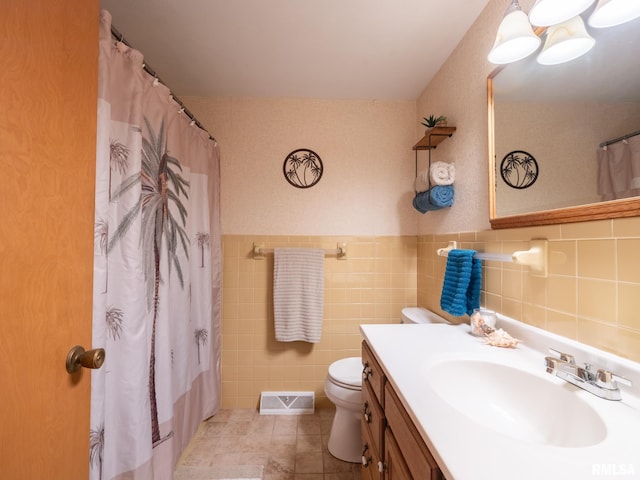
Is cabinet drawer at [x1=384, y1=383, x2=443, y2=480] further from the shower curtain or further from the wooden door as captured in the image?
the shower curtain

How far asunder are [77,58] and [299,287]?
152 cm

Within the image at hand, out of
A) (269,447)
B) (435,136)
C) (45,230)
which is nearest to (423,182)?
(435,136)

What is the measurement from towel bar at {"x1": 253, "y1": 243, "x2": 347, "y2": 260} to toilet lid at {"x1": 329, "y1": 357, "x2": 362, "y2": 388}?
713 mm

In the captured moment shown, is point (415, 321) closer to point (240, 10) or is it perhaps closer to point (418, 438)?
point (418, 438)

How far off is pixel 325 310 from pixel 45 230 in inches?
64.2

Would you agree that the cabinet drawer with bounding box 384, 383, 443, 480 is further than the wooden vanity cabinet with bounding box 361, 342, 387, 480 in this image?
No

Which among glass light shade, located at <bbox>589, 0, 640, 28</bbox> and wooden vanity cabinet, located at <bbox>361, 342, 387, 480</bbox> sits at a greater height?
glass light shade, located at <bbox>589, 0, 640, 28</bbox>

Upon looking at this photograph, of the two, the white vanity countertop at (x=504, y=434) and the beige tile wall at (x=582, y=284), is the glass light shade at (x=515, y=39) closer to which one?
the beige tile wall at (x=582, y=284)

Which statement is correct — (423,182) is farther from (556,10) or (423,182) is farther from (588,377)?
(588,377)

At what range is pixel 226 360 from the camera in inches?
76.6

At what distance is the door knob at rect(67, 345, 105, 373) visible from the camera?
0.60 m

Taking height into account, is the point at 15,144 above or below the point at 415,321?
above

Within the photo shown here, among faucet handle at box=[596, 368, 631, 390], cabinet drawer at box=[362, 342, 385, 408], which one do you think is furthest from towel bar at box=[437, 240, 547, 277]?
cabinet drawer at box=[362, 342, 385, 408]

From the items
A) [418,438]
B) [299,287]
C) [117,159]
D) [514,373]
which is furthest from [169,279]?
[514,373]
